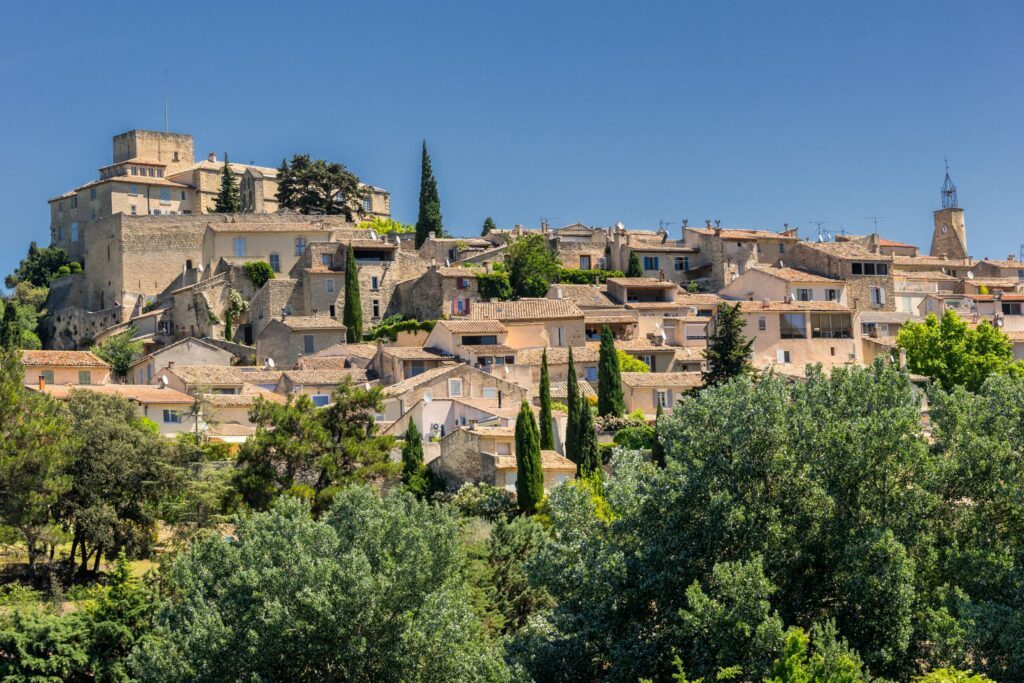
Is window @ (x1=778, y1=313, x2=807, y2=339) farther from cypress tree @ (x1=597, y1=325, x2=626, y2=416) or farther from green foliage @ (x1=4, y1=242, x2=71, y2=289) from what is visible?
green foliage @ (x1=4, y1=242, x2=71, y2=289)

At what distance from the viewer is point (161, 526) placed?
145ft

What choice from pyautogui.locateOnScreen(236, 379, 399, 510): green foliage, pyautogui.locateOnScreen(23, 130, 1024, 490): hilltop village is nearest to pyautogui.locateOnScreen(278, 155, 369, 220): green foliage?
pyautogui.locateOnScreen(23, 130, 1024, 490): hilltop village

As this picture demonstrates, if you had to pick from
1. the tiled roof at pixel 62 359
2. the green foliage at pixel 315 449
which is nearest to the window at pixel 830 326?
the green foliage at pixel 315 449

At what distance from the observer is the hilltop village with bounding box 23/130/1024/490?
56281mm

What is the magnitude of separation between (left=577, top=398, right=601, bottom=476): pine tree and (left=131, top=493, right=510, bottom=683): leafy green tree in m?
18.6

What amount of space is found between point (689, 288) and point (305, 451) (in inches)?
1604

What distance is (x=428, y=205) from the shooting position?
276 feet

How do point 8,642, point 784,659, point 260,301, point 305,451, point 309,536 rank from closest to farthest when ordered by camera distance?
1. point 784,659
2. point 309,536
3. point 8,642
4. point 305,451
5. point 260,301

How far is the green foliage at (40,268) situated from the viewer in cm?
8994

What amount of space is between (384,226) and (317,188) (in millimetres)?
5024

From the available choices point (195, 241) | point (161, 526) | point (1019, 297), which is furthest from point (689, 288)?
point (161, 526)

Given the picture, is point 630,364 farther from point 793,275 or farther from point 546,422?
point 793,275

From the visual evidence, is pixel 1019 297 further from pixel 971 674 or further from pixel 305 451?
pixel 971 674

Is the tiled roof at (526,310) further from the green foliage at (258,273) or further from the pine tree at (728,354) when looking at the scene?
the green foliage at (258,273)
